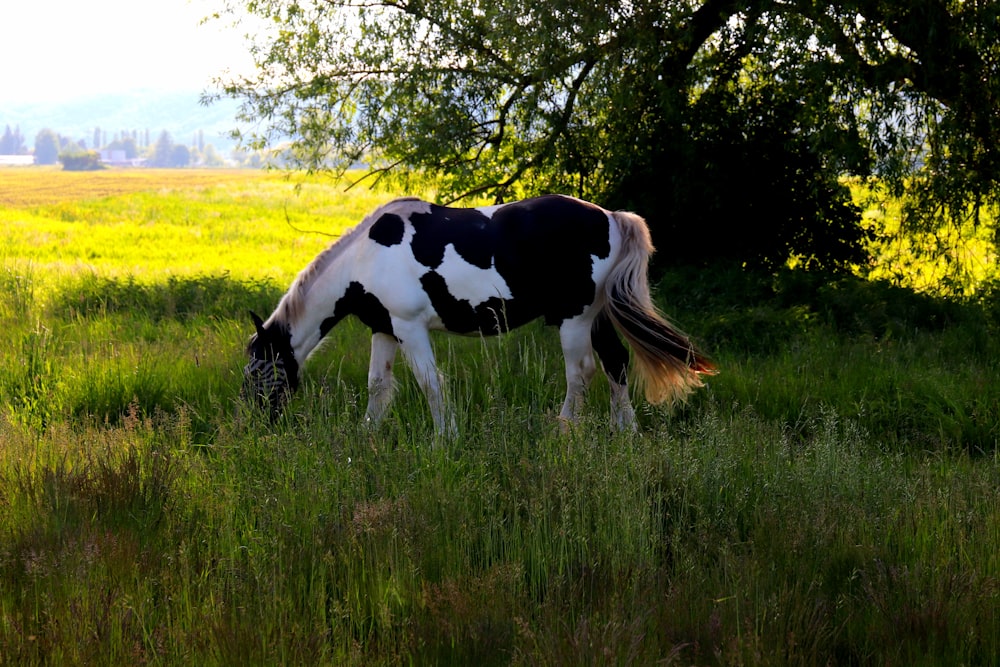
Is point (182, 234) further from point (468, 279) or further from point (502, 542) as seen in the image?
point (502, 542)

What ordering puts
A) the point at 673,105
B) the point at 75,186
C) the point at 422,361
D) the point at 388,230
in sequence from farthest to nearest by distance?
1. the point at 75,186
2. the point at 673,105
3. the point at 388,230
4. the point at 422,361

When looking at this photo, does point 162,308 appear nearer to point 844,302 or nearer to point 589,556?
point 844,302

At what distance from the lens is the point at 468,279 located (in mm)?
7094

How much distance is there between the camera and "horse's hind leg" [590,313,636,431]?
24.4 ft

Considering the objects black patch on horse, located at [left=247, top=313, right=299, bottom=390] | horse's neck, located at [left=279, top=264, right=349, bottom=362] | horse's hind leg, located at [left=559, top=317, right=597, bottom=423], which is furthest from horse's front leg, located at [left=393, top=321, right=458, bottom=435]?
horse's hind leg, located at [left=559, top=317, right=597, bottom=423]

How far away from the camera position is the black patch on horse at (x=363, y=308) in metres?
7.16

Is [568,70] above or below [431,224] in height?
above

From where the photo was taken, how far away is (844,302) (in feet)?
35.0

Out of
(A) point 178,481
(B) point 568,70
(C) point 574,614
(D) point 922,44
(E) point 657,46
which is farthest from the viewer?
(B) point 568,70

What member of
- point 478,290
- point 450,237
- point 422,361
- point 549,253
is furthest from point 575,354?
point 450,237

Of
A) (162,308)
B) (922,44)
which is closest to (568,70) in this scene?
(922,44)

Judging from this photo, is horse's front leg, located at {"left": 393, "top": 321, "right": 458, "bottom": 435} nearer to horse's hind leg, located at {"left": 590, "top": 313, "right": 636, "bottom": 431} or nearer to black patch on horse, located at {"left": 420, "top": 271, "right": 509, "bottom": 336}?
black patch on horse, located at {"left": 420, "top": 271, "right": 509, "bottom": 336}

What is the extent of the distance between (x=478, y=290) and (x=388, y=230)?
0.82 metres

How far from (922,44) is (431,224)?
639cm
